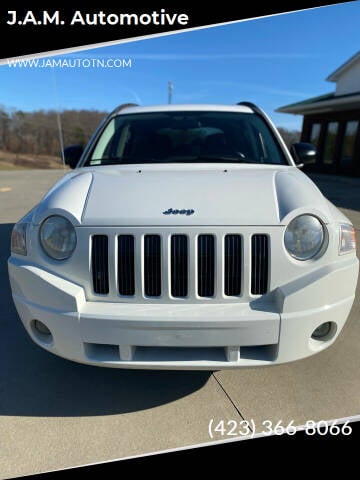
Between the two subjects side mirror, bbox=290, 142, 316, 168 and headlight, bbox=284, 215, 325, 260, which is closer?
headlight, bbox=284, 215, 325, 260

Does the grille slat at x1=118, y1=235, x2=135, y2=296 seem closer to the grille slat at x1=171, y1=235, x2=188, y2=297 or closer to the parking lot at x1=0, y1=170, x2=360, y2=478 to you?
the grille slat at x1=171, y1=235, x2=188, y2=297

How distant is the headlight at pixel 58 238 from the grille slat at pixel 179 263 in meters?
0.55

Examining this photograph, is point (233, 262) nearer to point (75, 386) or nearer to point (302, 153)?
point (75, 386)

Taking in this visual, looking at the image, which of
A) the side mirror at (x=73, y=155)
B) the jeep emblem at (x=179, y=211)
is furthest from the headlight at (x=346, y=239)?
the side mirror at (x=73, y=155)

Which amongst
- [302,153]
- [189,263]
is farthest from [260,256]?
[302,153]

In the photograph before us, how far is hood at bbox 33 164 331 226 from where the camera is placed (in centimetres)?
217

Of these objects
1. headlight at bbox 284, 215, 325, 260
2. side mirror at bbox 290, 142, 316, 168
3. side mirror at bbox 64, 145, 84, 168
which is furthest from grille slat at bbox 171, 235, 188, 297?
side mirror at bbox 64, 145, 84, 168

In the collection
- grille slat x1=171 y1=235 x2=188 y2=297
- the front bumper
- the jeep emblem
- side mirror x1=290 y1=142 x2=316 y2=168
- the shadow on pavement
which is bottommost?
the shadow on pavement

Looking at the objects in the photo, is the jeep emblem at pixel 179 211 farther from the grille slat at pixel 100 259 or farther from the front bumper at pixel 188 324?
the front bumper at pixel 188 324

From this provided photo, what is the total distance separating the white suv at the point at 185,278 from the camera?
2.07 metres

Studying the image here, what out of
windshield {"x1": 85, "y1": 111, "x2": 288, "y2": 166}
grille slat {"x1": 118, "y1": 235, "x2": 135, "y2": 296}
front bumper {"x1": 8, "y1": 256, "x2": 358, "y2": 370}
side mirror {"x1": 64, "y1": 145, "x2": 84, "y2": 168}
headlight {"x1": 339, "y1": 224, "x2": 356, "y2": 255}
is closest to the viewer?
front bumper {"x1": 8, "y1": 256, "x2": 358, "y2": 370}

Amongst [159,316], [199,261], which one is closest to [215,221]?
[199,261]

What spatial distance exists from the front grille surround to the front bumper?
4cm

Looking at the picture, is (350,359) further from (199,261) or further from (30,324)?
(30,324)
